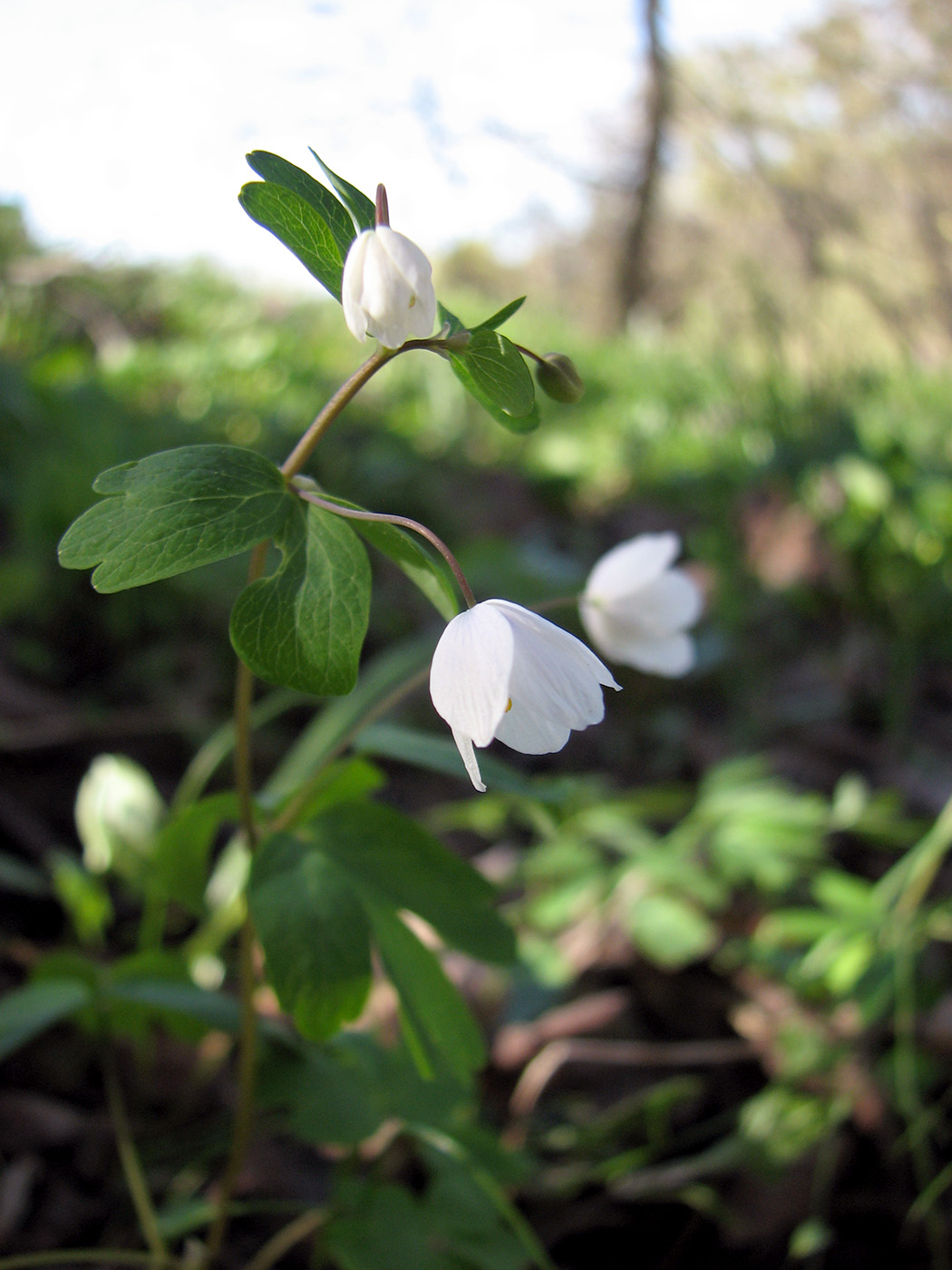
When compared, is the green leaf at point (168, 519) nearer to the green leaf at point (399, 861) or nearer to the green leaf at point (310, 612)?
the green leaf at point (310, 612)

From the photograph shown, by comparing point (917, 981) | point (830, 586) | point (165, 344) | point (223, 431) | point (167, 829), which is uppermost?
point (165, 344)

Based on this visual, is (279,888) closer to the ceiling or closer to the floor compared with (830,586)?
closer to the ceiling

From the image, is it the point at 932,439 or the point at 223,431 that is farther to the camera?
the point at 932,439

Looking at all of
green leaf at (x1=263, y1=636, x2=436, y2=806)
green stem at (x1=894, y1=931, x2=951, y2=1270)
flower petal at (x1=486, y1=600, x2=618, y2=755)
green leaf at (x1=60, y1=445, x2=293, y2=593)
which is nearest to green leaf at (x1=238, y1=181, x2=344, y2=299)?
green leaf at (x1=60, y1=445, x2=293, y2=593)

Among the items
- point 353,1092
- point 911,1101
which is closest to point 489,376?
point 353,1092

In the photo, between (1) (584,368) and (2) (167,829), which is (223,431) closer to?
(2) (167,829)

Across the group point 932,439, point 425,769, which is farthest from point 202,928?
point 932,439

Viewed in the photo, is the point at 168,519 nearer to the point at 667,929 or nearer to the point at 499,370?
the point at 499,370
